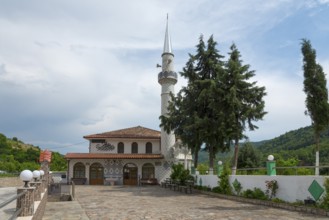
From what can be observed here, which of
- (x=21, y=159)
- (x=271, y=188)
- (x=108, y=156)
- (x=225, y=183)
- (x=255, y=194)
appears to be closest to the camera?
(x=271, y=188)

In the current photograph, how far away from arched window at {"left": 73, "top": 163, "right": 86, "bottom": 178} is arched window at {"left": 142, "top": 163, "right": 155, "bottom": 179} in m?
6.10

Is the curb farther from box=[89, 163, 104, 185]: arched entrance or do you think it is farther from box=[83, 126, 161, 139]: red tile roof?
box=[89, 163, 104, 185]: arched entrance

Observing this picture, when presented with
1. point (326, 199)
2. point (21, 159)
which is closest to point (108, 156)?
point (326, 199)

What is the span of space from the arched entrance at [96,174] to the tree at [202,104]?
1058cm

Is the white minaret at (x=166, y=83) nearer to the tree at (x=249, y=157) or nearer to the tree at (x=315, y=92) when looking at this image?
the tree at (x=249, y=157)

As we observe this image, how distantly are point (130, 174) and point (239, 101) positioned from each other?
17.1 m

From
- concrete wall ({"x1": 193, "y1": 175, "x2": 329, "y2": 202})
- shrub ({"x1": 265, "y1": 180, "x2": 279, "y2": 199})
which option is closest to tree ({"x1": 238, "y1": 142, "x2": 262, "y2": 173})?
concrete wall ({"x1": 193, "y1": 175, "x2": 329, "y2": 202})

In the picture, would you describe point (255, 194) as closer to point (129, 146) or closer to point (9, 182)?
point (129, 146)

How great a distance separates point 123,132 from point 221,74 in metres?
17.7

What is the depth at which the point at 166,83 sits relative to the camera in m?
32.2

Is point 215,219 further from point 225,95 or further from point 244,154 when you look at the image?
point 244,154

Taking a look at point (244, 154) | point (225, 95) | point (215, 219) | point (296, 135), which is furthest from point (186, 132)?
point (296, 135)

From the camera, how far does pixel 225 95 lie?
62.1 ft

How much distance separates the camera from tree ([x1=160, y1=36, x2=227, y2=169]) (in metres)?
19.7
